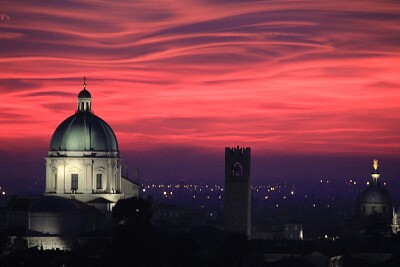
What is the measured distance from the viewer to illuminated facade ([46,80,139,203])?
16250 centimetres

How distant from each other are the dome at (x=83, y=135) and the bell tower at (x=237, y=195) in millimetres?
12555

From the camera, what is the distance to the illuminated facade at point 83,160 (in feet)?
533

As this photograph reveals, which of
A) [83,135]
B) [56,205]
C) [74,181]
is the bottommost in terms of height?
[56,205]

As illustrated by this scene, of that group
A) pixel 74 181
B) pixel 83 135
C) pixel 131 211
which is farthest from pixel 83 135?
pixel 131 211

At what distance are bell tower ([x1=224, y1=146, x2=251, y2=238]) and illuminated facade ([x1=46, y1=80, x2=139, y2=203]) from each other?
427 inches

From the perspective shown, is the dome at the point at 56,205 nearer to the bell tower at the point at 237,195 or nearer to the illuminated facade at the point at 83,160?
the illuminated facade at the point at 83,160

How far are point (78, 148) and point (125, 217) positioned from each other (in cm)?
1236

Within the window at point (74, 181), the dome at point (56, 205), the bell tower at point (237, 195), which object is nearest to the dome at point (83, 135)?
the window at point (74, 181)

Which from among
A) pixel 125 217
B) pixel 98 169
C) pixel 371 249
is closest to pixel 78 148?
pixel 98 169

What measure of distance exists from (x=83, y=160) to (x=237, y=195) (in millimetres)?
15625

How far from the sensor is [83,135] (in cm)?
16325

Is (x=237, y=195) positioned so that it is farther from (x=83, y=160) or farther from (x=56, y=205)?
(x=56, y=205)

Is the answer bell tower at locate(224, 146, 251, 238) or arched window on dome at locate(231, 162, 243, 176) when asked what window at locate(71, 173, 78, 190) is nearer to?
bell tower at locate(224, 146, 251, 238)

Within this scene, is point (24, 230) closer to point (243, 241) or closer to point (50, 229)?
point (50, 229)
